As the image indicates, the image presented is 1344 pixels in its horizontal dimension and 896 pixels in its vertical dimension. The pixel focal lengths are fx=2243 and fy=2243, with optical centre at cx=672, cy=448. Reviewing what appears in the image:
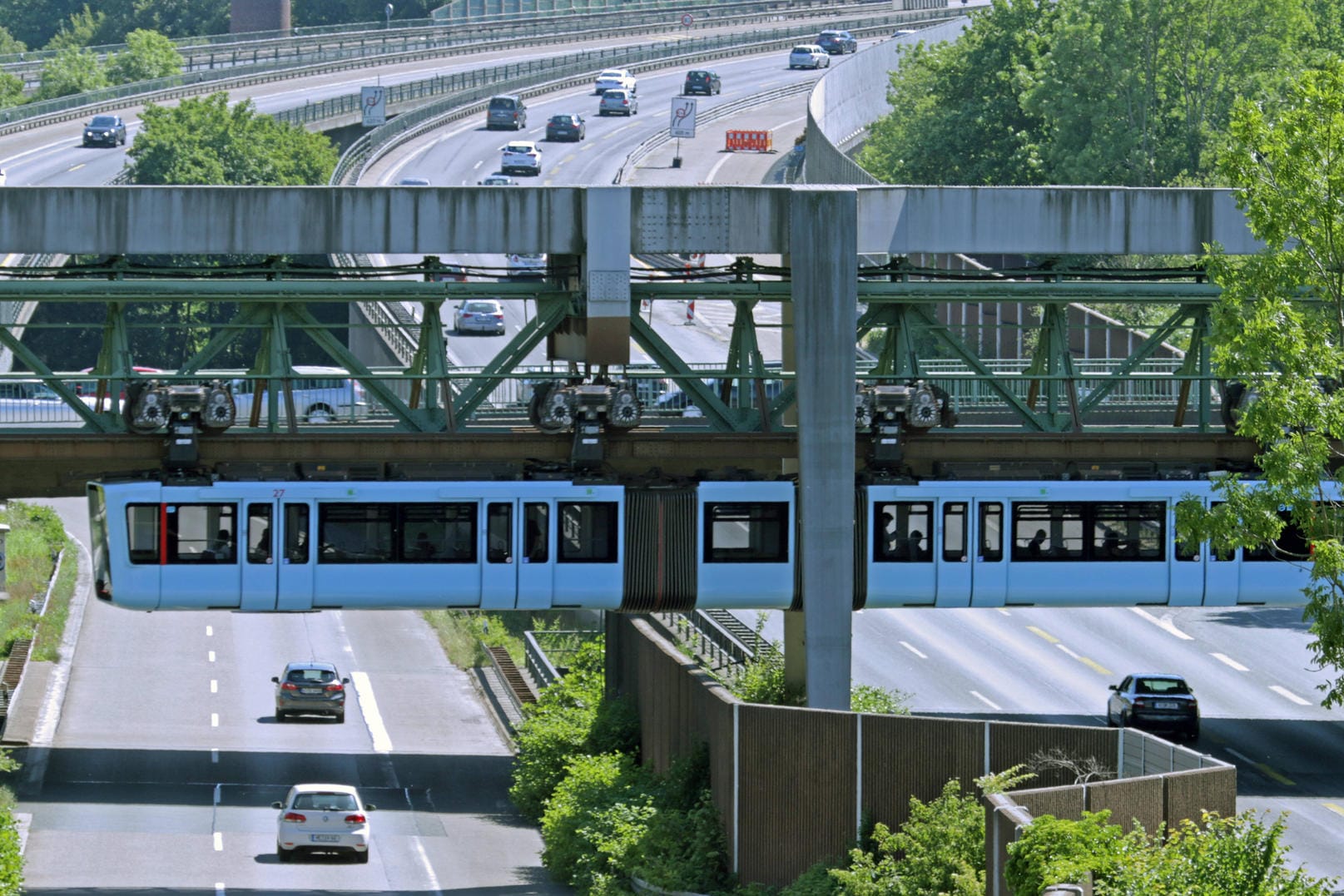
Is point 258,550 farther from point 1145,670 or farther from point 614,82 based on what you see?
point 614,82

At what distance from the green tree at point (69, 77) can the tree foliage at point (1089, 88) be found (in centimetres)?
5810

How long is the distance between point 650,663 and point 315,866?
6587mm

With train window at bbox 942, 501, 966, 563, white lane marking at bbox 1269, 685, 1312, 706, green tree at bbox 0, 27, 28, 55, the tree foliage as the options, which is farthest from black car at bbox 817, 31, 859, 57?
train window at bbox 942, 501, 966, 563

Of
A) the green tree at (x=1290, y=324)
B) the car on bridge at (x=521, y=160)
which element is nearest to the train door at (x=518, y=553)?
the green tree at (x=1290, y=324)

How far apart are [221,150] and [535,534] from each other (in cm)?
7778

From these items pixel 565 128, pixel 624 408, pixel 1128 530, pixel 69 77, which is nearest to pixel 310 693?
pixel 624 408

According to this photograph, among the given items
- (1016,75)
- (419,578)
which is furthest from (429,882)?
(1016,75)

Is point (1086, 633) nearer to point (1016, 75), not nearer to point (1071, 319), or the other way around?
point (1071, 319)

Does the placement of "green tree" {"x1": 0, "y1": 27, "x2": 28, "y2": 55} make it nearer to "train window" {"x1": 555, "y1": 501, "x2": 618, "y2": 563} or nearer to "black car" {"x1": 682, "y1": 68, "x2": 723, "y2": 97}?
"black car" {"x1": 682, "y1": 68, "x2": 723, "y2": 97}

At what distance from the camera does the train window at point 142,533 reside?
108 feet

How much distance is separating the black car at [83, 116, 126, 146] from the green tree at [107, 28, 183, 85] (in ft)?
89.2

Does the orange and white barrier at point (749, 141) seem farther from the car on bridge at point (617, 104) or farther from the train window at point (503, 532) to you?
the train window at point (503, 532)

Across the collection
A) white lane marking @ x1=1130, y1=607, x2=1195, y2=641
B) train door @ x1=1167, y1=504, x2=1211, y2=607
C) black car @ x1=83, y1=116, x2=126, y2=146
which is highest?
black car @ x1=83, y1=116, x2=126, y2=146

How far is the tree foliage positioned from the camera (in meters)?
85.3
